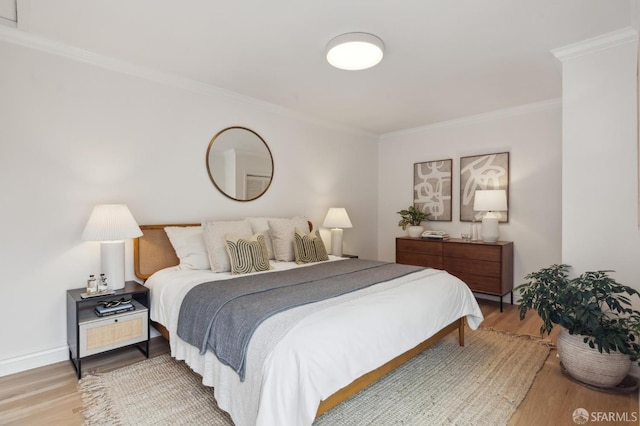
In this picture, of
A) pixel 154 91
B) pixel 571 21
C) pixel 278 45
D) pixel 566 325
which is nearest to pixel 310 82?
pixel 278 45

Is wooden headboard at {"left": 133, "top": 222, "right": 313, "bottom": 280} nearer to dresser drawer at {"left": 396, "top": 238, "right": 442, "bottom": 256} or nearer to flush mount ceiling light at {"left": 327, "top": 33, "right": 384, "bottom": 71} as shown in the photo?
flush mount ceiling light at {"left": 327, "top": 33, "right": 384, "bottom": 71}

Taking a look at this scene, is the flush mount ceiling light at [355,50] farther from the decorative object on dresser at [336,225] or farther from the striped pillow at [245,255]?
the decorative object on dresser at [336,225]

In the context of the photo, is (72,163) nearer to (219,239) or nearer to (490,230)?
(219,239)

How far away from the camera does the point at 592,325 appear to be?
7.02ft

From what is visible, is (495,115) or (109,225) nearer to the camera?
(109,225)

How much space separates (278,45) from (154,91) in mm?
1360

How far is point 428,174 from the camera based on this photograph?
16.4ft

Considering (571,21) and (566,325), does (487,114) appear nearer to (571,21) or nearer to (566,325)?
(571,21)

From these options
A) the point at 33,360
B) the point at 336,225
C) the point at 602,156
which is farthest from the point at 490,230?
the point at 33,360

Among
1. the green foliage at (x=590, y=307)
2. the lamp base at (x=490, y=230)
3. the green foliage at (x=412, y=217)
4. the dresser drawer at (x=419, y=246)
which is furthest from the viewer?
the green foliage at (x=412, y=217)

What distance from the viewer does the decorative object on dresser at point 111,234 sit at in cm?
247

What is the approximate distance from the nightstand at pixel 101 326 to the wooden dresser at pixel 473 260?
3.38 meters

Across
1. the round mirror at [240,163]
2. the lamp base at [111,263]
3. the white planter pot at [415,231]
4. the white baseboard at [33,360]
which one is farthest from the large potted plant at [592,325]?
the white baseboard at [33,360]

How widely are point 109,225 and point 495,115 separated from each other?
4532 millimetres
